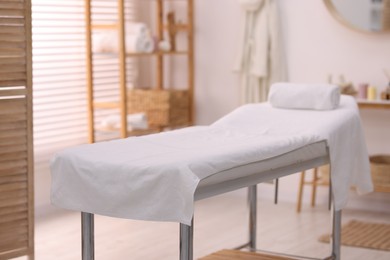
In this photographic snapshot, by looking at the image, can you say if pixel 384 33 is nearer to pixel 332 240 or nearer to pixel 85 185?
pixel 332 240

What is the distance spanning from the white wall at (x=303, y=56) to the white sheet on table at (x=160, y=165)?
1659 mm

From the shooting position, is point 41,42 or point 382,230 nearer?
point 382,230

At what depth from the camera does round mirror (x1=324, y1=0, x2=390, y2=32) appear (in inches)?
197

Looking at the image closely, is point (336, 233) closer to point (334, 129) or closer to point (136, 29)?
Answer: point (334, 129)

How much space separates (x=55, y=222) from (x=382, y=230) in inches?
78.1

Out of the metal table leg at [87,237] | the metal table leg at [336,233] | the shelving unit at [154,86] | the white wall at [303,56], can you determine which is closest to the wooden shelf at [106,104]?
the shelving unit at [154,86]

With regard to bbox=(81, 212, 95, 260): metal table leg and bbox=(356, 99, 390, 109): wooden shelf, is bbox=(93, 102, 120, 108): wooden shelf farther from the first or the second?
bbox=(81, 212, 95, 260): metal table leg

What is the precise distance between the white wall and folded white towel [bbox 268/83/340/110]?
4.18 feet

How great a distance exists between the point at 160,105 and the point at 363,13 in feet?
4.90

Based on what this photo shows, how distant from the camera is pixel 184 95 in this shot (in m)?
5.68

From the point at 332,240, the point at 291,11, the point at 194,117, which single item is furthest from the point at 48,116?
the point at 332,240

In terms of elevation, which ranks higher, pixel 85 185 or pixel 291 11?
pixel 291 11

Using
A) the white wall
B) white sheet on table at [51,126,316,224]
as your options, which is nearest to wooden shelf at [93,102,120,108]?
the white wall

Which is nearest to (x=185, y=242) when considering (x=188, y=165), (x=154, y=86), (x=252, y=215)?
(x=188, y=165)
